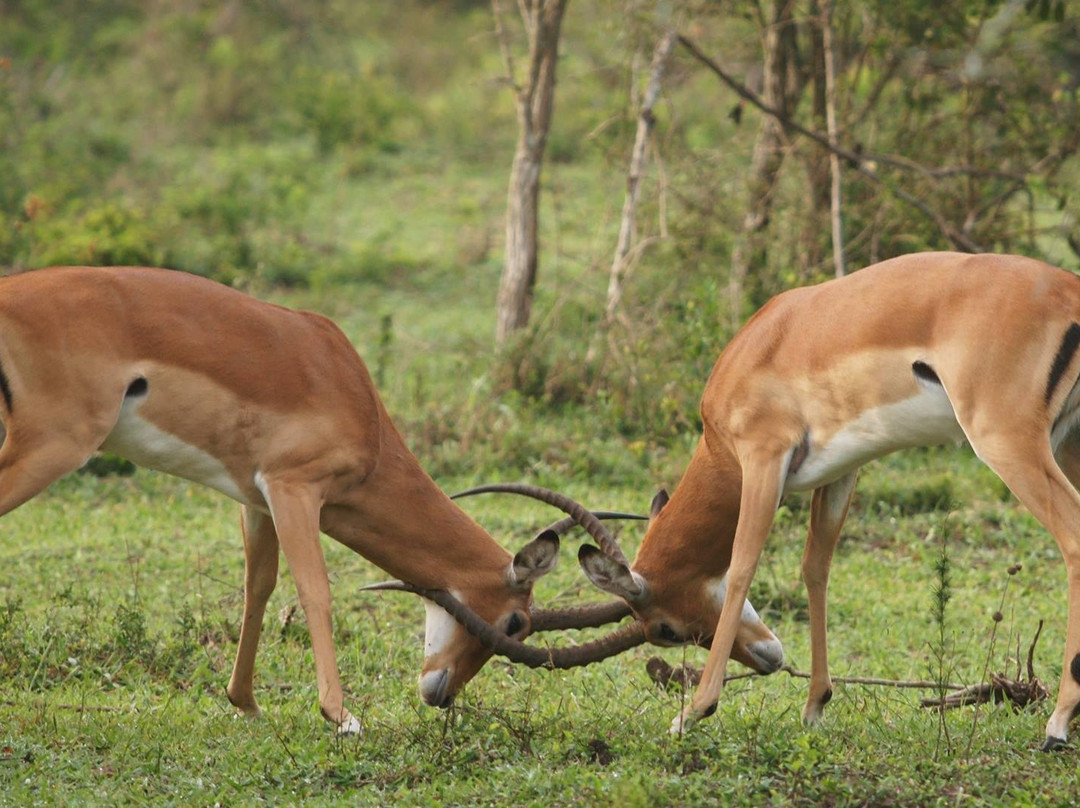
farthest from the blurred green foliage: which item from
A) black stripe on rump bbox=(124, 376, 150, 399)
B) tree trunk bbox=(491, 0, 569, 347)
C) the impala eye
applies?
black stripe on rump bbox=(124, 376, 150, 399)

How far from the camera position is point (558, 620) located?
509 cm

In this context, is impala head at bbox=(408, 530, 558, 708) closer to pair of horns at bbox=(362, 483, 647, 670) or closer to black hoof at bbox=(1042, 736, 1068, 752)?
pair of horns at bbox=(362, 483, 647, 670)

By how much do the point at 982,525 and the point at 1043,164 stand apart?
101 inches

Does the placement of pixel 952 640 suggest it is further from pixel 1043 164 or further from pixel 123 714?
pixel 1043 164

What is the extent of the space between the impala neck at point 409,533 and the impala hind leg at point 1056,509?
66.8 inches

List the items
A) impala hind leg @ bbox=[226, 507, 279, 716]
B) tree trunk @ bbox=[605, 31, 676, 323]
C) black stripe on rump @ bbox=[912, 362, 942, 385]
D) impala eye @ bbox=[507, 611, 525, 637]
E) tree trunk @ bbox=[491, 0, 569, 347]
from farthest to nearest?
tree trunk @ bbox=[491, 0, 569, 347], tree trunk @ bbox=[605, 31, 676, 323], impala hind leg @ bbox=[226, 507, 279, 716], impala eye @ bbox=[507, 611, 525, 637], black stripe on rump @ bbox=[912, 362, 942, 385]

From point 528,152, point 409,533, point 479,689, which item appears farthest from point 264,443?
point 528,152

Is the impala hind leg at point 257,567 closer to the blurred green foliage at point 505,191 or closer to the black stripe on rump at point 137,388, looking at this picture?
the black stripe on rump at point 137,388

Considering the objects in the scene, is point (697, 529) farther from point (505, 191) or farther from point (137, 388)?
point (505, 191)

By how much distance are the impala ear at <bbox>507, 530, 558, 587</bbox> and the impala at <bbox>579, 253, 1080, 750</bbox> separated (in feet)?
0.34

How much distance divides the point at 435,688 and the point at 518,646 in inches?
12.4

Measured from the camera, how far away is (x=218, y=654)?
5.72 meters

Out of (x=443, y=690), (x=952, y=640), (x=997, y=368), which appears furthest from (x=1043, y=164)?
(x=443, y=690)

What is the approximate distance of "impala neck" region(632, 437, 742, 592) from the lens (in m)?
5.10
